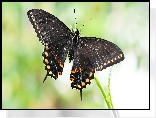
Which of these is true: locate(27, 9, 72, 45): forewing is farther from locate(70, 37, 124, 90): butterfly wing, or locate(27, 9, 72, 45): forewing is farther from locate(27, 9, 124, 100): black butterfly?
locate(70, 37, 124, 90): butterfly wing

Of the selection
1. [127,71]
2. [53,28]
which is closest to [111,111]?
[127,71]

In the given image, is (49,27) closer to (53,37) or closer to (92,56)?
(53,37)

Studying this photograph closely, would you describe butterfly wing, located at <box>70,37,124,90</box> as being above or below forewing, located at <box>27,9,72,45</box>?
below

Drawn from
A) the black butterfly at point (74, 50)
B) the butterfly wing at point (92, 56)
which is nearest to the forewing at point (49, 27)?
the black butterfly at point (74, 50)

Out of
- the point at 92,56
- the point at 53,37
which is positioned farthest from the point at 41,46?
the point at 92,56

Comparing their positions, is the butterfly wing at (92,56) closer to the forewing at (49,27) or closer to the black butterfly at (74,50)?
the black butterfly at (74,50)

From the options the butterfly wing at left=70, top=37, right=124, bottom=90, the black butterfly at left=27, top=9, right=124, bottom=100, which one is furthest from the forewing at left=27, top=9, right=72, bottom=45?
the butterfly wing at left=70, top=37, right=124, bottom=90

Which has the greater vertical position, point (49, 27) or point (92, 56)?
point (49, 27)
